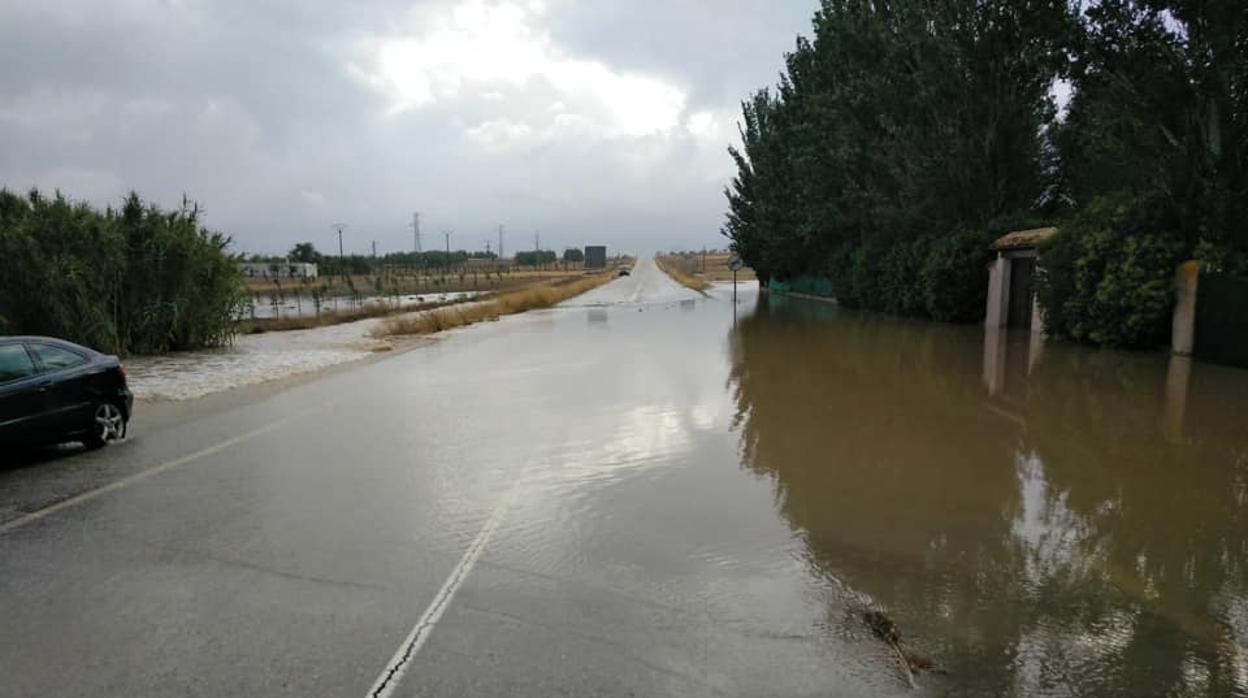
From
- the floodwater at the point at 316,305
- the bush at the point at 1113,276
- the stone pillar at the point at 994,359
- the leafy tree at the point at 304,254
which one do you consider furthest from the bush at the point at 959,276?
the leafy tree at the point at 304,254

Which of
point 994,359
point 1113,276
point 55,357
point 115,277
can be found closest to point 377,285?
point 115,277

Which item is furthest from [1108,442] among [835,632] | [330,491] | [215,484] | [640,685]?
[215,484]

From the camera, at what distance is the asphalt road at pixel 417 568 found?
386cm

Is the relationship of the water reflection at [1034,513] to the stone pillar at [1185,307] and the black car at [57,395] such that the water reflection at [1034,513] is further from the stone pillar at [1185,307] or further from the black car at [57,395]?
the black car at [57,395]

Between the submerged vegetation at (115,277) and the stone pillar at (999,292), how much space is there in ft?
78.5

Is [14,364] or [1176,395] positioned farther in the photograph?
[1176,395]

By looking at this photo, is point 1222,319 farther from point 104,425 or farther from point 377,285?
point 377,285

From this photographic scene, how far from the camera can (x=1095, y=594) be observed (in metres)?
4.69

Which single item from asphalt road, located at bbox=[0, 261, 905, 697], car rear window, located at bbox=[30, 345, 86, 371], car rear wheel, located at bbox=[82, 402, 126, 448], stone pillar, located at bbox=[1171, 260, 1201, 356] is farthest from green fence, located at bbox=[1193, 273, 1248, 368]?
car rear window, located at bbox=[30, 345, 86, 371]

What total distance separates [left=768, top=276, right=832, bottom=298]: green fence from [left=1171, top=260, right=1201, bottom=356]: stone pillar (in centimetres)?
2731

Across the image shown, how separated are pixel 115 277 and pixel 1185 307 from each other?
83.7ft

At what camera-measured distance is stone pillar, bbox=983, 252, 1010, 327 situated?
2461 centimetres

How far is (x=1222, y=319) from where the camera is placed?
15.0 meters

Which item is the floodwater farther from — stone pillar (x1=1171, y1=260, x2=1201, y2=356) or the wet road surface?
stone pillar (x1=1171, y1=260, x2=1201, y2=356)
